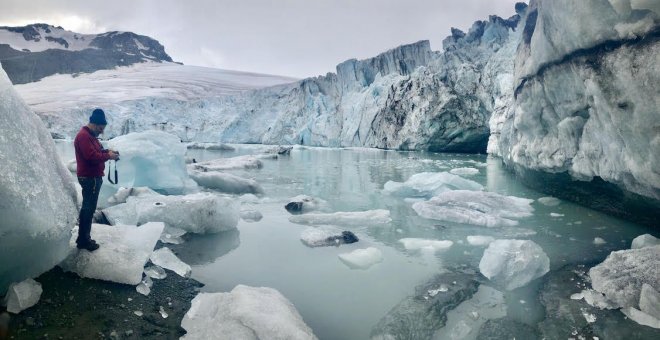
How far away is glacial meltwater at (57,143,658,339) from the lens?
292 cm

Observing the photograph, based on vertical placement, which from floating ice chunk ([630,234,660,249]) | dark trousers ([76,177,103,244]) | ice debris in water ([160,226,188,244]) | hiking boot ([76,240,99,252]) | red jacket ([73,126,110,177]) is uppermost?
red jacket ([73,126,110,177])

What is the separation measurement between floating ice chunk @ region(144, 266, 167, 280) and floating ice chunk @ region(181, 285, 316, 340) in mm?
666

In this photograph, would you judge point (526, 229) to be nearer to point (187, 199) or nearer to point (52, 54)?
point (187, 199)

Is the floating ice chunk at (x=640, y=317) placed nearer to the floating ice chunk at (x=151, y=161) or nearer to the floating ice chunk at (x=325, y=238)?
the floating ice chunk at (x=325, y=238)

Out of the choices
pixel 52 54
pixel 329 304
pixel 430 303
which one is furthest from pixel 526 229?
pixel 52 54

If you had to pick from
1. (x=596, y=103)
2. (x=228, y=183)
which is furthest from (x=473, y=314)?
(x=228, y=183)

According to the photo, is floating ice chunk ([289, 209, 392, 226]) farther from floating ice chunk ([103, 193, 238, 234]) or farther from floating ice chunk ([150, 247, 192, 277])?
floating ice chunk ([150, 247, 192, 277])

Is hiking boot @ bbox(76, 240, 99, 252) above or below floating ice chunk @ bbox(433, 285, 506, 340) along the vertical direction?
above

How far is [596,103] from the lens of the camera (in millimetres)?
5312


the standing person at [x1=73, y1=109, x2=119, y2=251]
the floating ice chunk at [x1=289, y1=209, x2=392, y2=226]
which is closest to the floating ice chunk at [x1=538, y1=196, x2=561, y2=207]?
the floating ice chunk at [x1=289, y1=209, x2=392, y2=226]

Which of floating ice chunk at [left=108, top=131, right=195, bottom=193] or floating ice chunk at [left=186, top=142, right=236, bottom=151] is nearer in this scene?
floating ice chunk at [left=108, top=131, right=195, bottom=193]

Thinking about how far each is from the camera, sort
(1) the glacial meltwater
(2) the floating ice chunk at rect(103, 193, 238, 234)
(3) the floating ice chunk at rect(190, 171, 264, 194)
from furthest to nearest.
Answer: (3) the floating ice chunk at rect(190, 171, 264, 194) < (2) the floating ice chunk at rect(103, 193, 238, 234) < (1) the glacial meltwater

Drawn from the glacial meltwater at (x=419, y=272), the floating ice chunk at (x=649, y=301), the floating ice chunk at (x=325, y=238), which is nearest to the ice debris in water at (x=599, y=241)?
the glacial meltwater at (x=419, y=272)

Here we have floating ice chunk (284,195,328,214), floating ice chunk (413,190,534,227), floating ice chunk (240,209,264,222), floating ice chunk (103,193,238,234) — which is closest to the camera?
floating ice chunk (103,193,238,234)
